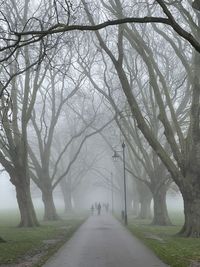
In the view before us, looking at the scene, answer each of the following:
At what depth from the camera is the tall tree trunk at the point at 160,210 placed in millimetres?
34406

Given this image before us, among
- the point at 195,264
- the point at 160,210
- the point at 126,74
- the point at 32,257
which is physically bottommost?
the point at 195,264

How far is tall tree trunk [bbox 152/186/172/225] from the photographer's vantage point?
34406 mm

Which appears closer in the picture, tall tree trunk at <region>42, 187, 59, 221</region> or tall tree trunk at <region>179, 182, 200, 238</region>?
tall tree trunk at <region>179, 182, 200, 238</region>

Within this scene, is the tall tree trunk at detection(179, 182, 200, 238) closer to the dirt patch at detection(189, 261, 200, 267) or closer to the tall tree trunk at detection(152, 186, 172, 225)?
the dirt patch at detection(189, 261, 200, 267)

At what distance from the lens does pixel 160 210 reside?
1373 inches

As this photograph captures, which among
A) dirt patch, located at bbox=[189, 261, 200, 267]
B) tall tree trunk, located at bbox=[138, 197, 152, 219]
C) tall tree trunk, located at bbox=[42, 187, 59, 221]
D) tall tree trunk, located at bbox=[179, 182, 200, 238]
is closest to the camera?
dirt patch, located at bbox=[189, 261, 200, 267]

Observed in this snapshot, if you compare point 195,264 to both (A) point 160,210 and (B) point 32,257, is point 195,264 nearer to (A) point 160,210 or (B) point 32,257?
(B) point 32,257

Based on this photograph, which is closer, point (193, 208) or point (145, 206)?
point (193, 208)

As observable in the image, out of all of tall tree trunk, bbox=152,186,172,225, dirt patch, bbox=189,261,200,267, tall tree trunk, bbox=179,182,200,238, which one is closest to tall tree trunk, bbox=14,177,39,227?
tall tree trunk, bbox=152,186,172,225

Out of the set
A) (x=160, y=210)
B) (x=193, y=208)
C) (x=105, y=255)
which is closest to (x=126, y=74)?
(x=160, y=210)

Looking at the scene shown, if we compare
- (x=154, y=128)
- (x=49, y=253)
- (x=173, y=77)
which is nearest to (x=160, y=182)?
(x=154, y=128)

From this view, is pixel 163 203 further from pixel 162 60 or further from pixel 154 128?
pixel 162 60

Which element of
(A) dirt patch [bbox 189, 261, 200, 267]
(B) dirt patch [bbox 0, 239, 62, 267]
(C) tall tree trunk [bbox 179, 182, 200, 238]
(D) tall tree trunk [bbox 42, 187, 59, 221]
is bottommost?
(A) dirt patch [bbox 189, 261, 200, 267]

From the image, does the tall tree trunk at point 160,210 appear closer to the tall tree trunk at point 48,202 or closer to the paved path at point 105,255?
the tall tree trunk at point 48,202
